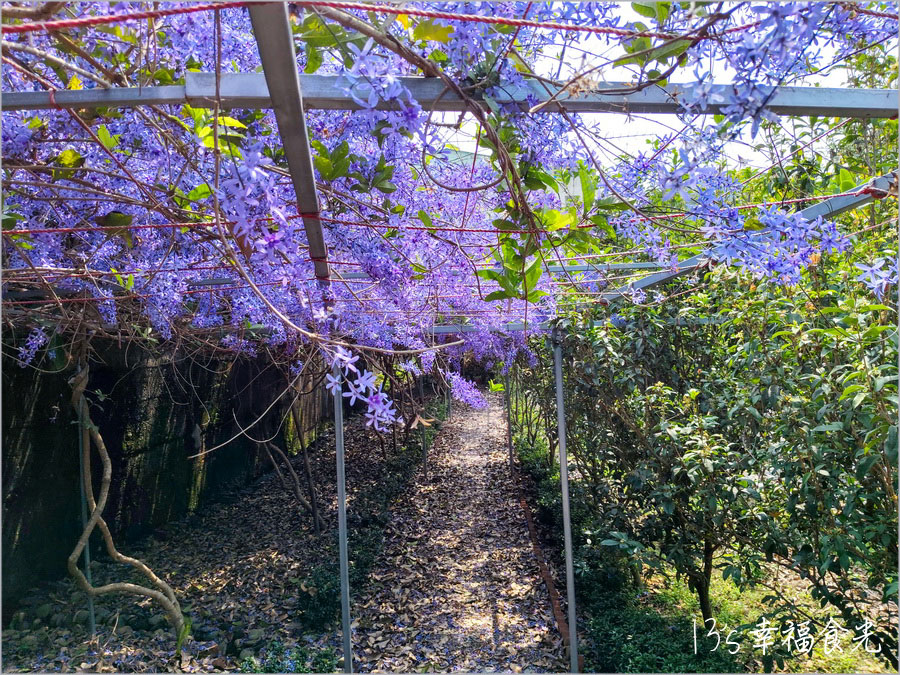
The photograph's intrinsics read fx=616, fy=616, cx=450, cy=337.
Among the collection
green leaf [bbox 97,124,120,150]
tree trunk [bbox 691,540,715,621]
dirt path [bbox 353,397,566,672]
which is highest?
green leaf [bbox 97,124,120,150]

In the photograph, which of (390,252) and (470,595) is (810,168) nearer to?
(390,252)

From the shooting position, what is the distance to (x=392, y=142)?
1663 millimetres

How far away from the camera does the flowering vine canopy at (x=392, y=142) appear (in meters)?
1.13

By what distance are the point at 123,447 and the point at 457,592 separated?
8.73ft

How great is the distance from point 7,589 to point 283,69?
146 inches

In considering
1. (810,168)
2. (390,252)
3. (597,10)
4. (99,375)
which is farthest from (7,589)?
(810,168)

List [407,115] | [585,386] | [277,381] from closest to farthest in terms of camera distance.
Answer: [407,115], [585,386], [277,381]

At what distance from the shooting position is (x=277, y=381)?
650 centimetres

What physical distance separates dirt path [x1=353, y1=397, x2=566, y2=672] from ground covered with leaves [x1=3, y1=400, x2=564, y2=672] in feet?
0.04

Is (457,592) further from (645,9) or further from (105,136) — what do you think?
(645,9)

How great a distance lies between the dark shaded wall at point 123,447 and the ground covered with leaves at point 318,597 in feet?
0.69

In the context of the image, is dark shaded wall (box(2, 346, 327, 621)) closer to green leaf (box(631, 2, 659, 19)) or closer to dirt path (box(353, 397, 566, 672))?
dirt path (box(353, 397, 566, 672))

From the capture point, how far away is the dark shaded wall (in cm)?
364

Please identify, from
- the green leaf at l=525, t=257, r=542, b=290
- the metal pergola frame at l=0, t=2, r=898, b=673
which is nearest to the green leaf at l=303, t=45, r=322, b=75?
the metal pergola frame at l=0, t=2, r=898, b=673
